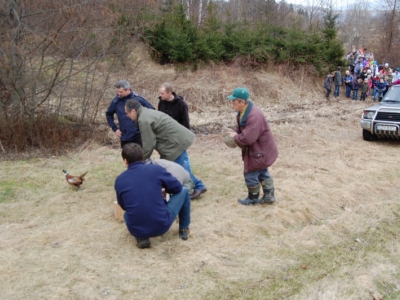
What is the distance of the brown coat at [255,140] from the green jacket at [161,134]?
821 mm

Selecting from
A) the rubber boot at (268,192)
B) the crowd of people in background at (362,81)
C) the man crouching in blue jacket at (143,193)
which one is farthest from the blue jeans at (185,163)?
the crowd of people in background at (362,81)

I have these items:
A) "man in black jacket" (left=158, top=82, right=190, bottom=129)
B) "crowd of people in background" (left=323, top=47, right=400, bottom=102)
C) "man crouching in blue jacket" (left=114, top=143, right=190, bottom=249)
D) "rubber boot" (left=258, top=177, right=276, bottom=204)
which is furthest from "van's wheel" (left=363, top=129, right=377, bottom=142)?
"crowd of people in background" (left=323, top=47, right=400, bottom=102)

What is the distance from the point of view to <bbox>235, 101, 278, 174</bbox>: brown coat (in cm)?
547

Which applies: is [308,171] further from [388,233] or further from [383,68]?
[383,68]

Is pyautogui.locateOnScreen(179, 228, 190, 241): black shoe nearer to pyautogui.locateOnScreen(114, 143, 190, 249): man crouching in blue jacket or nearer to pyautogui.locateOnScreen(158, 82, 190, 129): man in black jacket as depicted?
pyautogui.locateOnScreen(114, 143, 190, 249): man crouching in blue jacket

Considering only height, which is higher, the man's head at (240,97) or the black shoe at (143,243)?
the man's head at (240,97)

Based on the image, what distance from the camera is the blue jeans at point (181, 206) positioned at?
184 inches

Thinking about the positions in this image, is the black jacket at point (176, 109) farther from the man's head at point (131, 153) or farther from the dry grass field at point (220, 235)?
the man's head at point (131, 153)

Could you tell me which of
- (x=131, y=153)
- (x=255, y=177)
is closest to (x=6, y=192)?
(x=131, y=153)

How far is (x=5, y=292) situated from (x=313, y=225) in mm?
3956

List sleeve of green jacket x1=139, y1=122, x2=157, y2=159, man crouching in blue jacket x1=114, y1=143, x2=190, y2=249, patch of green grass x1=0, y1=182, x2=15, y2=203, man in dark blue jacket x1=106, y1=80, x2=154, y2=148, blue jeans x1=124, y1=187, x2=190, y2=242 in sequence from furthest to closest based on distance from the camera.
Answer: patch of green grass x1=0, y1=182, x2=15, y2=203
man in dark blue jacket x1=106, y1=80, x2=154, y2=148
sleeve of green jacket x1=139, y1=122, x2=157, y2=159
blue jeans x1=124, y1=187, x2=190, y2=242
man crouching in blue jacket x1=114, y1=143, x2=190, y2=249

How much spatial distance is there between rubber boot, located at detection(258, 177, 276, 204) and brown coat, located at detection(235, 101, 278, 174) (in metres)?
0.41

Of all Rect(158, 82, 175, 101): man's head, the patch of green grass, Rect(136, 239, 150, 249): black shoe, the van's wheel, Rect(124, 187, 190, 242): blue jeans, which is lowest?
the patch of green grass

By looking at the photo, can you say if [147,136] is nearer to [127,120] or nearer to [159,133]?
[159,133]
